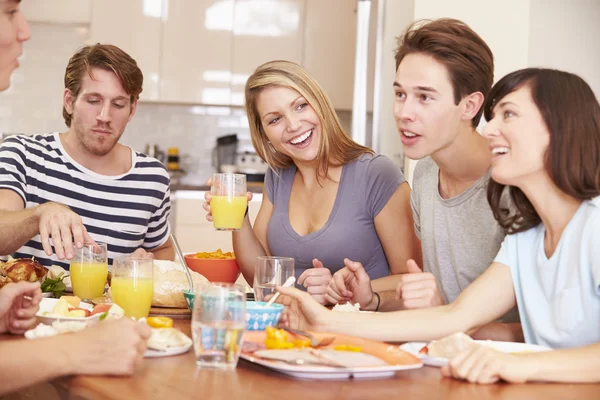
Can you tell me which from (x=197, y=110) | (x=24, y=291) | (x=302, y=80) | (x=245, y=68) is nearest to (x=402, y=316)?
(x=24, y=291)

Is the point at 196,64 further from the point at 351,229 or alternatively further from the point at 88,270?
the point at 88,270

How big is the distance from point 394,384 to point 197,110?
504 centimetres

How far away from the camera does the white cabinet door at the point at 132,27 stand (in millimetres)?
5512

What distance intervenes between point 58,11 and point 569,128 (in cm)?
473

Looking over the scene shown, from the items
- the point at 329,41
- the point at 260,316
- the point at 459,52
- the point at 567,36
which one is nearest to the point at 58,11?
the point at 329,41

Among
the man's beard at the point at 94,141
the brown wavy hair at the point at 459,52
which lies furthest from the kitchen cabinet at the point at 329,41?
the brown wavy hair at the point at 459,52

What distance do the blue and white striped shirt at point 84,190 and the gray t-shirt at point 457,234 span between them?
1086 mm

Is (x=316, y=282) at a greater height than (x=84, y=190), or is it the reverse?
(x=84, y=190)

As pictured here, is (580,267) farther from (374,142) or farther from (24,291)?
(374,142)

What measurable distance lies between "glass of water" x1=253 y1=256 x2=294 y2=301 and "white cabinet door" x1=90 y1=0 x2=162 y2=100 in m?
4.08

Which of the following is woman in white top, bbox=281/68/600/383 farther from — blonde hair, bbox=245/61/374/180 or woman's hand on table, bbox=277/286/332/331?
blonde hair, bbox=245/61/374/180

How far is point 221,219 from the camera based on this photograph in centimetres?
223

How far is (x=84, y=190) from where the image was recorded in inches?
107

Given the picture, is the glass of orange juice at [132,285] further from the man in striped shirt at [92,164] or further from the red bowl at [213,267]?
the man in striped shirt at [92,164]
